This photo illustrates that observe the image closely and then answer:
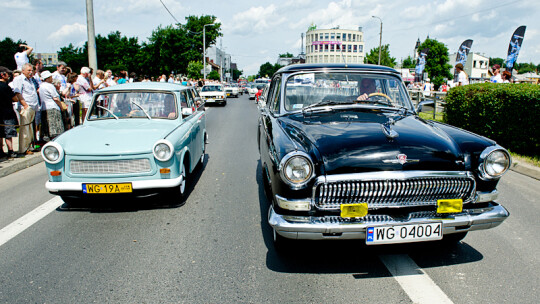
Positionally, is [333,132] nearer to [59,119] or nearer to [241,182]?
[241,182]

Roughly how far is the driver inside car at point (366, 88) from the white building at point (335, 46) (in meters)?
137

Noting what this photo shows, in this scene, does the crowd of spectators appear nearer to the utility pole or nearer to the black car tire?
the utility pole

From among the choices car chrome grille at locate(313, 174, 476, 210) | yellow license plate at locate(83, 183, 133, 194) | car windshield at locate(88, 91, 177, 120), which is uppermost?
car windshield at locate(88, 91, 177, 120)

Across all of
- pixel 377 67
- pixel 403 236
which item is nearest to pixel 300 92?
pixel 377 67

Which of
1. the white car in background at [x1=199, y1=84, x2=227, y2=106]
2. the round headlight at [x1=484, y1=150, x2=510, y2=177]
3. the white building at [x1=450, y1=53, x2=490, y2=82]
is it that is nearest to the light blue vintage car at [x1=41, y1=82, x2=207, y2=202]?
the round headlight at [x1=484, y1=150, x2=510, y2=177]

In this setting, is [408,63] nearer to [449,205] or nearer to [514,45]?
[514,45]

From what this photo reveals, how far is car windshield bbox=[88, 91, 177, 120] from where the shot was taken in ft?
19.7

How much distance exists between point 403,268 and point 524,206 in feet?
9.49

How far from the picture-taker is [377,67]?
488 centimetres

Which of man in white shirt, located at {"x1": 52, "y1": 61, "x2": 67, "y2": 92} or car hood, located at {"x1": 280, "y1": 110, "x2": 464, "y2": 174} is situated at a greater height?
man in white shirt, located at {"x1": 52, "y1": 61, "x2": 67, "y2": 92}

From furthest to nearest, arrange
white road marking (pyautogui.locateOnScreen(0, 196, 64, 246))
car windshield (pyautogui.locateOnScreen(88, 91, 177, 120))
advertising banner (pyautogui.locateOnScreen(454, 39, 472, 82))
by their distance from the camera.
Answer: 1. advertising banner (pyautogui.locateOnScreen(454, 39, 472, 82))
2. car windshield (pyautogui.locateOnScreen(88, 91, 177, 120))
3. white road marking (pyautogui.locateOnScreen(0, 196, 64, 246))

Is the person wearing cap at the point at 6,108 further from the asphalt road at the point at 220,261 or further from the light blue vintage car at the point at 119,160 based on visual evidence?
the asphalt road at the point at 220,261

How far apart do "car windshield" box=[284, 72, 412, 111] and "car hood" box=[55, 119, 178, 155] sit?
1821 millimetres

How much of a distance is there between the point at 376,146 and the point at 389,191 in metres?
0.38
